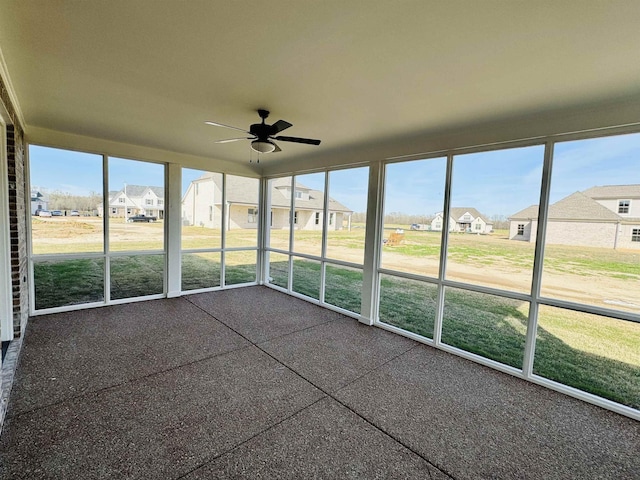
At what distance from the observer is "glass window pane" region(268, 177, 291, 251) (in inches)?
249

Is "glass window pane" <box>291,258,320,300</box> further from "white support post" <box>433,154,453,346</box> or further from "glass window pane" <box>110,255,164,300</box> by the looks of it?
"white support post" <box>433,154,453,346</box>

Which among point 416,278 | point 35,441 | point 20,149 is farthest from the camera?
point 416,278

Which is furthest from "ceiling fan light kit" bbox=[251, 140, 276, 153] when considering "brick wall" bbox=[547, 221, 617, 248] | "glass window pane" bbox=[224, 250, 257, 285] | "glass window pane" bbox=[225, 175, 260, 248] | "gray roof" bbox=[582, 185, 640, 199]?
"glass window pane" bbox=[224, 250, 257, 285]

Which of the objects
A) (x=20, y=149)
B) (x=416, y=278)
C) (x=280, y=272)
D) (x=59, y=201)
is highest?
Result: (x=20, y=149)

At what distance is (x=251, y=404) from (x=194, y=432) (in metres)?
0.50

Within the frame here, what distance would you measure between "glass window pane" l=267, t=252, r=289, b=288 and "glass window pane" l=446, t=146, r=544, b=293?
142 inches

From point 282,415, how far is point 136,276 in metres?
4.62

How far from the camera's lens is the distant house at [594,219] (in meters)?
2.68

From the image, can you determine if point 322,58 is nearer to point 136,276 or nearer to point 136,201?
point 136,201

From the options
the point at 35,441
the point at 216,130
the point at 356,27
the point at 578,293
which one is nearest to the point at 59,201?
the point at 216,130

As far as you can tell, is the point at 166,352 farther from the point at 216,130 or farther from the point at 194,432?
the point at 216,130

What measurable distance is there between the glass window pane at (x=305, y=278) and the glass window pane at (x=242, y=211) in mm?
1324

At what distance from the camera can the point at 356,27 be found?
1745 mm

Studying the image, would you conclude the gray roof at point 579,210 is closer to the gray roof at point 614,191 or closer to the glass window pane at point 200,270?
the gray roof at point 614,191
